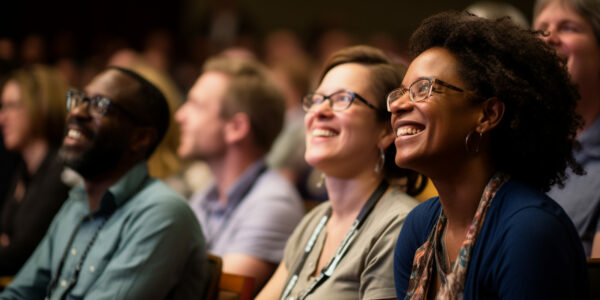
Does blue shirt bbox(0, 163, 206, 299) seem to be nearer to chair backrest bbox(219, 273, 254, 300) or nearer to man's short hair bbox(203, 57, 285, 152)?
chair backrest bbox(219, 273, 254, 300)

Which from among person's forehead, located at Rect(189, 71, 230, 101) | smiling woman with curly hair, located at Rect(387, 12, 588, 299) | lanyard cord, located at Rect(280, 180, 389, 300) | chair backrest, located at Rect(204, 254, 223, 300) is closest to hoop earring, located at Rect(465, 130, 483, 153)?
smiling woman with curly hair, located at Rect(387, 12, 588, 299)

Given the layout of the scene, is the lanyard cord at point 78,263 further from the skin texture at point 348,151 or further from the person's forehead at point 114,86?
the skin texture at point 348,151

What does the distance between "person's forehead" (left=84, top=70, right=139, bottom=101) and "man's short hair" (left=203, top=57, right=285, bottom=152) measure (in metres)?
0.82

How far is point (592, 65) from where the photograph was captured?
2477 mm

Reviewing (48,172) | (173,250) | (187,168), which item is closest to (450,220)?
(173,250)

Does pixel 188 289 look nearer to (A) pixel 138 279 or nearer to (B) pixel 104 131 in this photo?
(A) pixel 138 279

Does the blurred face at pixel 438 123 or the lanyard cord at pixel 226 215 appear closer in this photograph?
the blurred face at pixel 438 123

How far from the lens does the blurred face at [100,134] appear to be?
8.77 ft

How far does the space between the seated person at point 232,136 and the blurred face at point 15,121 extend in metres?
0.98

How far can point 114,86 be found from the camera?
107 inches

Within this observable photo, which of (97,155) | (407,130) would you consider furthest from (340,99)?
(97,155)

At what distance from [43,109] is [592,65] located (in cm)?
303

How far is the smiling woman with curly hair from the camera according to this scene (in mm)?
1572

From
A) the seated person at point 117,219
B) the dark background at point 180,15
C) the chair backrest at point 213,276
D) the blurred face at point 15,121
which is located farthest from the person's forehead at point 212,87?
the dark background at point 180,15
